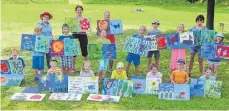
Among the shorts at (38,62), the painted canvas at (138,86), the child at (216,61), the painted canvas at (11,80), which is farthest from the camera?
the shorts at (38,62)

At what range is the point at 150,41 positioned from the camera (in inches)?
424

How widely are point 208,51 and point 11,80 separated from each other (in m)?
5.08

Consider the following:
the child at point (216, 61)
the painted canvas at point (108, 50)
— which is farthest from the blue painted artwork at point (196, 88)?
the painted canvas at point (108, 50)

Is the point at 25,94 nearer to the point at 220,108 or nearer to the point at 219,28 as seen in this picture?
the point at 220,108

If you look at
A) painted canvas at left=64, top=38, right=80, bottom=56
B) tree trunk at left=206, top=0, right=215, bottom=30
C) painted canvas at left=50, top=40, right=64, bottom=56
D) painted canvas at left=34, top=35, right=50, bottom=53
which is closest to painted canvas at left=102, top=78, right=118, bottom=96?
painted canvas at left=64, top=38, right=80, bottom=56

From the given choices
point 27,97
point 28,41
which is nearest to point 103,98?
point 27,97

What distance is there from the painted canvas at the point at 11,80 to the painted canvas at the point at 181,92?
3927 mm

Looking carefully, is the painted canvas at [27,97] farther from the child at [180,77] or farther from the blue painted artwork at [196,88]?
the blue painted artwork at [196,88]

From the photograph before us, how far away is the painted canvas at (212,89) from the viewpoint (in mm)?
9539

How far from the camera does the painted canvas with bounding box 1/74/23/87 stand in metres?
10.3

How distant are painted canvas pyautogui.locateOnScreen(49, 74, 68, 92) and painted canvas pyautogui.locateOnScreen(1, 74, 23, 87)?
1.08 meters

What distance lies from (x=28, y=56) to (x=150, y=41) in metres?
5.37

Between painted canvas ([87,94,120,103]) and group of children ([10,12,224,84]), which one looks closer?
painted canvas ([87,94,120,103])

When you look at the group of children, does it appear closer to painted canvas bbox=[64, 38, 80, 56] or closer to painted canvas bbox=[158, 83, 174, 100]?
painted canvas bbox=[64, 38, 80, 56]
